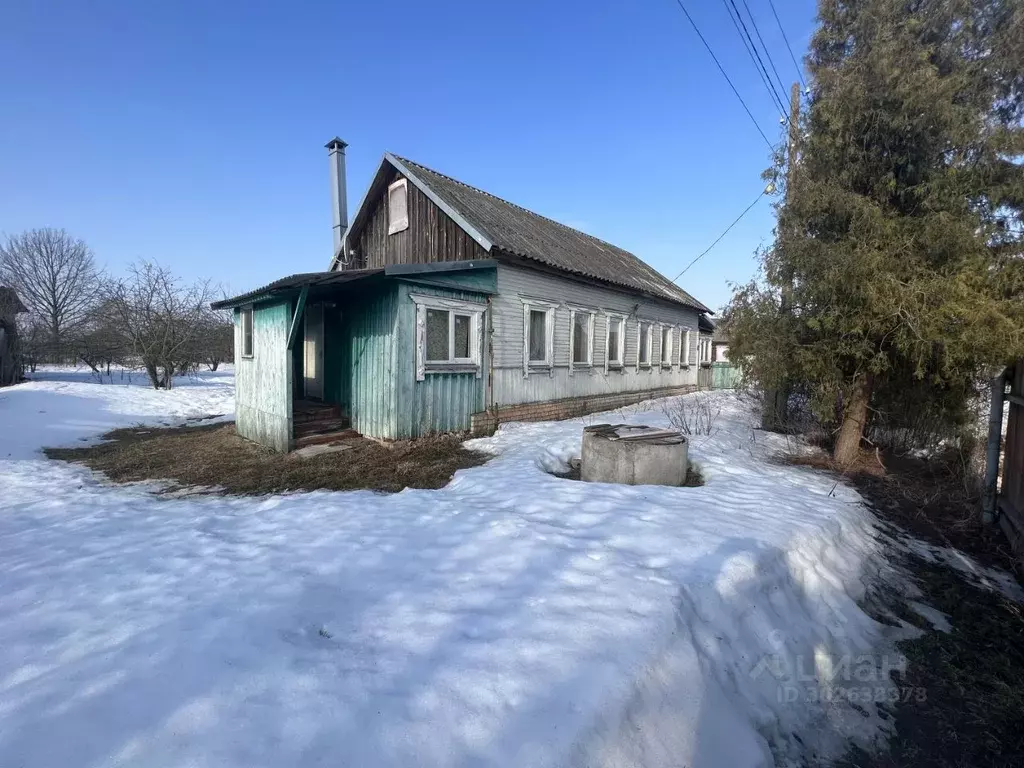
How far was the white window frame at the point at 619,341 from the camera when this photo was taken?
46.1 feet

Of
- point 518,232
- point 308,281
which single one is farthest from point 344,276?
point 518,232

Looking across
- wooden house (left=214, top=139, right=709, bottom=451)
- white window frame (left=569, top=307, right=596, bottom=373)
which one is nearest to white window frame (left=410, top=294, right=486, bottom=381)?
wooden house (left=214, top=139, right=709, bottom=451)

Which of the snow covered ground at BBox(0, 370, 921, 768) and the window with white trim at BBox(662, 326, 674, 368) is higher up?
the window with white trim at BBox(662, 326, 674, 368)

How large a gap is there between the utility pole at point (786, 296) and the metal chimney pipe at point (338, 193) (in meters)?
11.5

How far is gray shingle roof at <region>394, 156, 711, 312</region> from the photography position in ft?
36.9

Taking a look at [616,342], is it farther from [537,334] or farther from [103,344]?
[103,344]

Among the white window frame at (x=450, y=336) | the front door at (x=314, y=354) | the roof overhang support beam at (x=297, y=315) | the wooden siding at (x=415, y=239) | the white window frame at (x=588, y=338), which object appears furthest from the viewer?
the white window frame at (x=588, y=338)

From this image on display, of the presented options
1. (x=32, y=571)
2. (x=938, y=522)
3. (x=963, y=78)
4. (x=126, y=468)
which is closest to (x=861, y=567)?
(x=938, y=522)

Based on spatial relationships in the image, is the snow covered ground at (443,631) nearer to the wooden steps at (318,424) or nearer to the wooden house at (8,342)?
the wooden steps at (318,424)

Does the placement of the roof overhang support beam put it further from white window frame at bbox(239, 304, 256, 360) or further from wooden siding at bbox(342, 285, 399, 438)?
white window frame at bbox(239, 304, 256, 360)

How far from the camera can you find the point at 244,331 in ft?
34.2

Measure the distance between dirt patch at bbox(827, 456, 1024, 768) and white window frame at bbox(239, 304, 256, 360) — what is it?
34.7ft

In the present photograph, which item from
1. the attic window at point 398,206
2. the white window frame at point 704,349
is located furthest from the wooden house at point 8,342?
the white window frame at point 704,349

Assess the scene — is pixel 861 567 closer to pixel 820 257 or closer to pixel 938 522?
pixel 938 522
